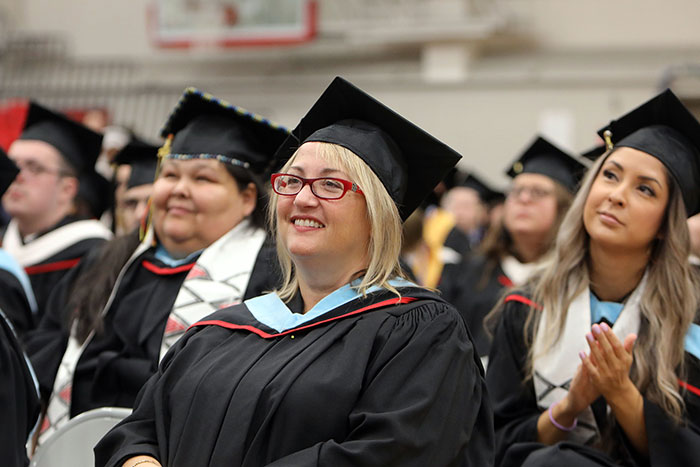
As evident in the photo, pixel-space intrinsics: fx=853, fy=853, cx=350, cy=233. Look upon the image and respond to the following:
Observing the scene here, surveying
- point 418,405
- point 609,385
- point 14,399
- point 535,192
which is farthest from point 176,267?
point 535,192

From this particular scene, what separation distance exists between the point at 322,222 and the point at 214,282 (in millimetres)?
1107

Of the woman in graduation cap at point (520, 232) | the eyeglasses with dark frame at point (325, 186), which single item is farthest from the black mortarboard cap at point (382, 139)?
the woman in graduation cap at point (520, 232)

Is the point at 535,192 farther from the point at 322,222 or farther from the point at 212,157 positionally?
the point at 322,222

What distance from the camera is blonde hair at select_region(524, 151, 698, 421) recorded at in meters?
3.17

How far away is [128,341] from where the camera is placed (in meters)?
3.75

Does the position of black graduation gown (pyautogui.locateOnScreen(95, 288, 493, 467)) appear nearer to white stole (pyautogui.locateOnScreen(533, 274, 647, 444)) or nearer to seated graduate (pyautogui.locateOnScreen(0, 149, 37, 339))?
white stole (pyautogui.locateOnScreen(533, 274, 647, 444))

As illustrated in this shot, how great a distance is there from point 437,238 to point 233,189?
16.2 feet

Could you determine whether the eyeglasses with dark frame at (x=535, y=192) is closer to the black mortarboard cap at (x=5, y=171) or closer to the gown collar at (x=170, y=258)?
the gown collar at (x=170, y=258)

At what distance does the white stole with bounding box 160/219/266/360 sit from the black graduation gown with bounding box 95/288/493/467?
83 cm

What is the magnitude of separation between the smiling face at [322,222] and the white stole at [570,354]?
1079mm

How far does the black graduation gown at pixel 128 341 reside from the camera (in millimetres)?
3625

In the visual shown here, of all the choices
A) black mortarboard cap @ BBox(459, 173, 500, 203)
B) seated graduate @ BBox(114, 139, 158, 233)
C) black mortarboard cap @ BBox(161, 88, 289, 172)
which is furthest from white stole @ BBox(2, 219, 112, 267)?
black mortarboard cap @ BBox(459, 173, 500, 203)

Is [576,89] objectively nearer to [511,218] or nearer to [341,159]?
[511,218]

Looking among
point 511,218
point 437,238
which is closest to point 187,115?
point 511,218
